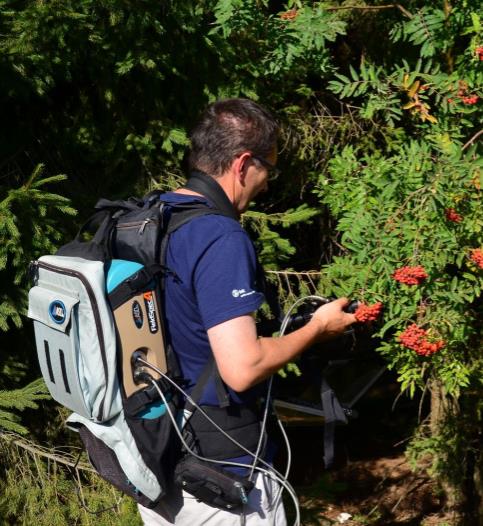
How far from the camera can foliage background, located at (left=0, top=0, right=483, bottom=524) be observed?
9.87 ft

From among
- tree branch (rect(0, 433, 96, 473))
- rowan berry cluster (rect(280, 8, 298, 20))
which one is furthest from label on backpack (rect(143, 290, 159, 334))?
tree branch (rect(0, 433, 96, 473))

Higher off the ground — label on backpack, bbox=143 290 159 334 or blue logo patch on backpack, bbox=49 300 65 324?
blue logo patch on backpack, bbox=49 300 65 324

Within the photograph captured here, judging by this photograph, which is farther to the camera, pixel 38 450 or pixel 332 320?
pixel 38 450

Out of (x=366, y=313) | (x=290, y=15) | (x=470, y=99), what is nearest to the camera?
(x=366, y=313)

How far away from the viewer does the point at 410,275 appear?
2.75 metres

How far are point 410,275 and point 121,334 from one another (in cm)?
109

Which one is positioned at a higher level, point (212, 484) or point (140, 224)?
point (140, 224)

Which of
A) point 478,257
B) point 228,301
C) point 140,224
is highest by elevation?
point 140,224

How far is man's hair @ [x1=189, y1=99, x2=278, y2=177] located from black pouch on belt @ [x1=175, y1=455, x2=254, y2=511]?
90 centimetres

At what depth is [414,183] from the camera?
2.92 meters

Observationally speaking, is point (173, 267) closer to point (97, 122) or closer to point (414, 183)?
point (414, 183)

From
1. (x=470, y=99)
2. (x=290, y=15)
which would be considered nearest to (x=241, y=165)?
(x=470, y=99)

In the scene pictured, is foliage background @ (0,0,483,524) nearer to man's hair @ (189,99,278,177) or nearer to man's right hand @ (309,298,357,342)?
man's right hand @ (309,298,357,342)

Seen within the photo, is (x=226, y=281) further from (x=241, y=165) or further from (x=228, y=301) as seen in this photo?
(x=241, y=165)
